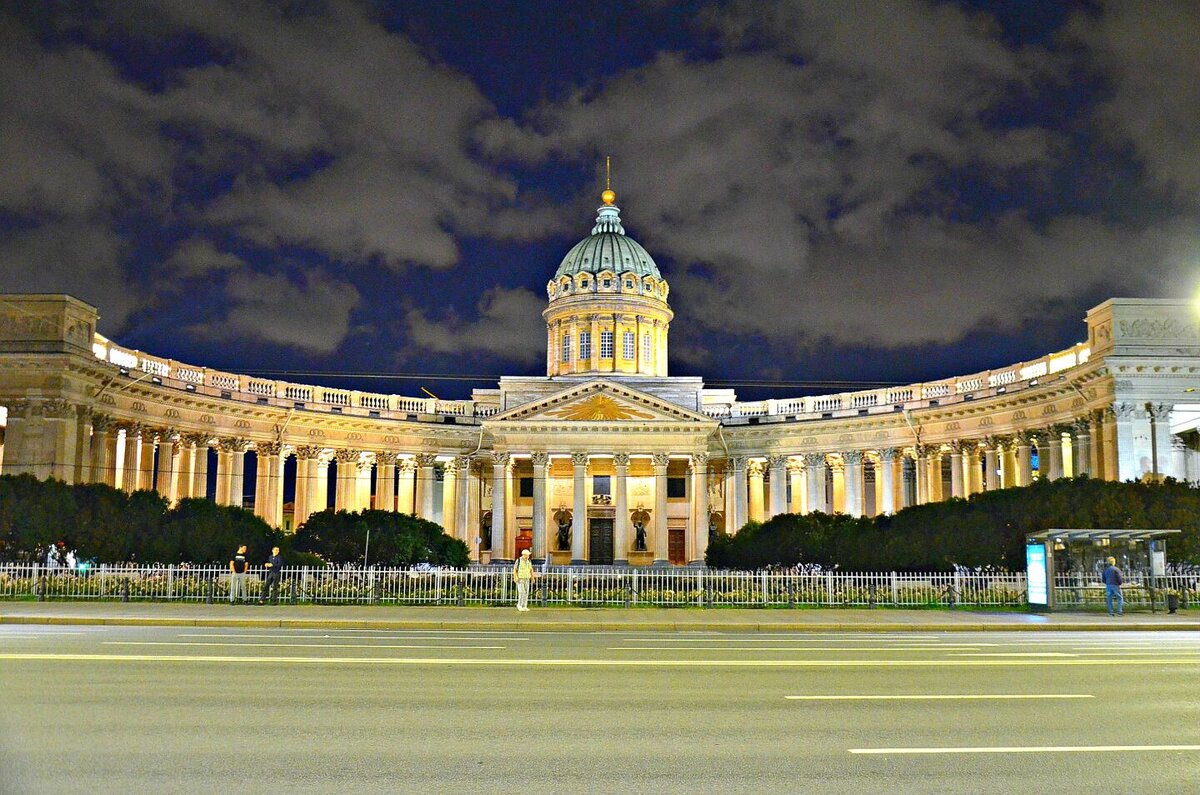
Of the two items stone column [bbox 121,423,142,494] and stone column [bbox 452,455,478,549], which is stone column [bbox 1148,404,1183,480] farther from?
stone column [bbox 121,423,142,494]

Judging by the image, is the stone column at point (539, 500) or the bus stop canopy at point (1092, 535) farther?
the stone column at point (539, 500)

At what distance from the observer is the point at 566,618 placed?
28.0 m

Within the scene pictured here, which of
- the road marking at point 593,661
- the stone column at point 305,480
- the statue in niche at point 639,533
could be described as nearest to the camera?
the road marking at point 593,661

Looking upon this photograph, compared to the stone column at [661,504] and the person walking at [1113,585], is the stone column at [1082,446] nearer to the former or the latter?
the person walking at [1113,585]

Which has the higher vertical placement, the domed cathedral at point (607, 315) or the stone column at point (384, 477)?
the domed cathedral at point (607, 315)

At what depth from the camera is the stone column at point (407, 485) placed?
7550cm

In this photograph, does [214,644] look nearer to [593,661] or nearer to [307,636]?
[307,636]

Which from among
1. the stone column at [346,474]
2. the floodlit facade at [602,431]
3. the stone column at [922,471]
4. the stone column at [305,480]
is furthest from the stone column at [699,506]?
the stone column at [305,480]

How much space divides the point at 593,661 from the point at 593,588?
17.1 meters

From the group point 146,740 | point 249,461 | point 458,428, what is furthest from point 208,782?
point 249,461

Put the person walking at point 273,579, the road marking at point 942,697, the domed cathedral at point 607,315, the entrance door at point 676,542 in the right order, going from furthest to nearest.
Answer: the domed cathedral at point 607,315 → the entrance door at point 676,542 → the person walking at point 273,579 → the road marking at point 942,697

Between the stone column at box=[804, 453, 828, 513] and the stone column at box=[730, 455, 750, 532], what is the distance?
5.29 m

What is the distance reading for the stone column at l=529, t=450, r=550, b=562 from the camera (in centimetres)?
7125

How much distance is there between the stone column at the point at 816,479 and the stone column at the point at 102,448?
44247mm
